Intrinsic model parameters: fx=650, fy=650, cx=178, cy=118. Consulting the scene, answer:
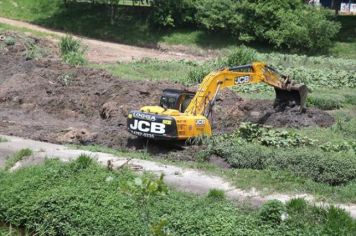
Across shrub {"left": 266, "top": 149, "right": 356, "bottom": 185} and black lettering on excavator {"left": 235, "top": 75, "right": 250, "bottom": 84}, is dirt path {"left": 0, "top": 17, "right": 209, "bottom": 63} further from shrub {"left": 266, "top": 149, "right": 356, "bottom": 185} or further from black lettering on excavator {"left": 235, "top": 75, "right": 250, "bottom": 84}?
shrub {"left": 266, "top": 149, "right": 356, "bottom": 185}

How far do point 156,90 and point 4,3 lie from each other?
101 feet

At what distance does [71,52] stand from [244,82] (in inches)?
496

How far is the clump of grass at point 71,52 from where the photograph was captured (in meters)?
27.4

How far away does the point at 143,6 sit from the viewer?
45688 mm

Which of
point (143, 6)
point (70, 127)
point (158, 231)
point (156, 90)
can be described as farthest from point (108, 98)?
point (143, 6)

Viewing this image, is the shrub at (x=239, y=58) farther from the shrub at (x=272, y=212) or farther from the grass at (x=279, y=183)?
the shrub at (x=272, y=212)

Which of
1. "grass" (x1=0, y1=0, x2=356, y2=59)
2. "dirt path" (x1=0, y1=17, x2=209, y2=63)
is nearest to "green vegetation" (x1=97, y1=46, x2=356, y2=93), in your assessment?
"dirt path" (x1=0, y1=17, x2=209, y2=63)

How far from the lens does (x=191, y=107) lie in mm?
16359

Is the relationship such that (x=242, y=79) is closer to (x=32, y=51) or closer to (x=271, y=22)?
(x=32, y=51)

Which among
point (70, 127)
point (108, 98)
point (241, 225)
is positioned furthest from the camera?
point (108, 98)

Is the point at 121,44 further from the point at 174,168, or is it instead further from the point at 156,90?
the point at 174,168

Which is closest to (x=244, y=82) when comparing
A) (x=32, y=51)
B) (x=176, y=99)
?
(x=176, y=99)

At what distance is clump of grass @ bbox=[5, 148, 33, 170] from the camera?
1405 centimetres

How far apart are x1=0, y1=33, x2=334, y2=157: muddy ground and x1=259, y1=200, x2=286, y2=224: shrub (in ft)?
20.3
